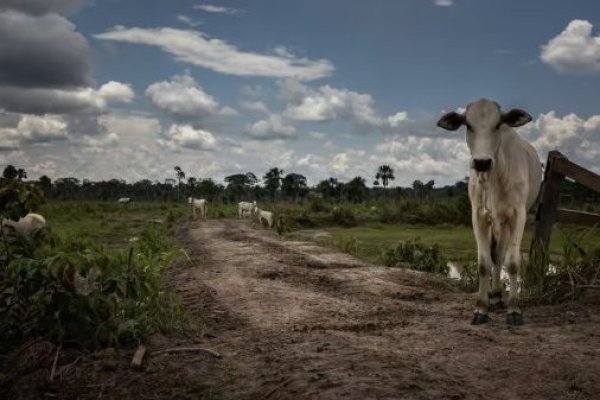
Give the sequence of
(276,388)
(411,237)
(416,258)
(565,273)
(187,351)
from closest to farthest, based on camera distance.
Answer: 1. (276,388)
2. (187,351)
3. (565,273)
4. (416,258)
5. (411,237)

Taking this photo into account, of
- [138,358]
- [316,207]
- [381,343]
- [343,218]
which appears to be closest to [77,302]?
[138,358]

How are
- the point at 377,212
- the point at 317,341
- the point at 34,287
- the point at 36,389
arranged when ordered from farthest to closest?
the point at 377,212 → the point at 317,341 → the point at 34,287 → the point at 36,389

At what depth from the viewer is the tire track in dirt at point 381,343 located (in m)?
4.54

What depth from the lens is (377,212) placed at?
136 feet

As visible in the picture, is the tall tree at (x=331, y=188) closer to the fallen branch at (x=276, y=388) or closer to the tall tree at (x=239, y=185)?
the tall tree at (x=239, y=185)

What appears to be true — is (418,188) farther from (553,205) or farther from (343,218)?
(553,205)

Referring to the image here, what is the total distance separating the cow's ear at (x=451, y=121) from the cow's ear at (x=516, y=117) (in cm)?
45

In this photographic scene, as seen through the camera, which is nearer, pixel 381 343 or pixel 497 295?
pixel 381 343

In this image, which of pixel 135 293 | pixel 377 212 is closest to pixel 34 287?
pixel 135 293

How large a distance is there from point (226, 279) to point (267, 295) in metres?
1.86

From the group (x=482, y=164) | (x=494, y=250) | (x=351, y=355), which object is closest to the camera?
(x=351, y=355)

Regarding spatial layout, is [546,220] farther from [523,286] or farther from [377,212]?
[377,212]

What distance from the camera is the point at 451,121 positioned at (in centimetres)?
702

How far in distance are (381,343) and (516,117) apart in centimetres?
288
